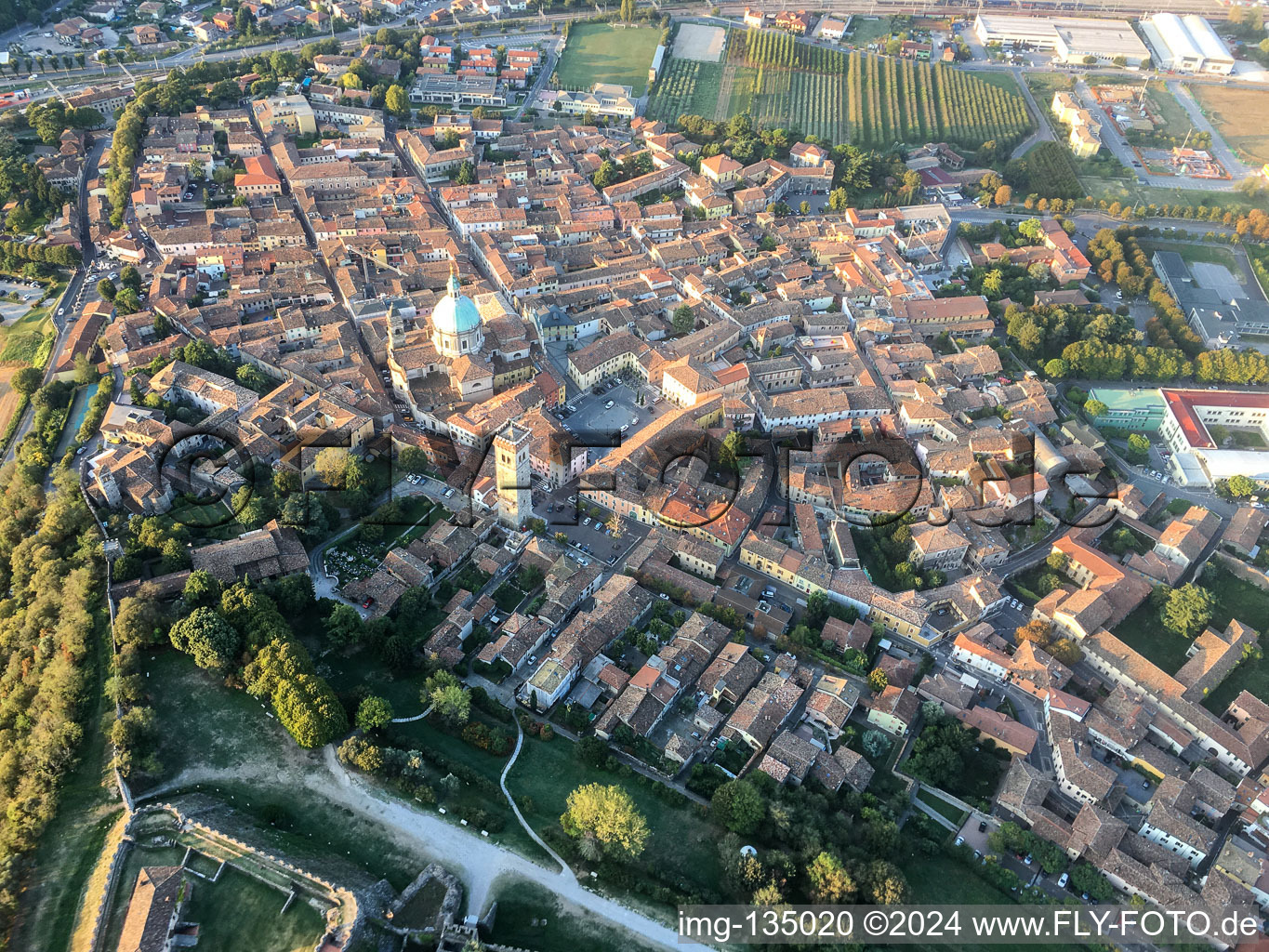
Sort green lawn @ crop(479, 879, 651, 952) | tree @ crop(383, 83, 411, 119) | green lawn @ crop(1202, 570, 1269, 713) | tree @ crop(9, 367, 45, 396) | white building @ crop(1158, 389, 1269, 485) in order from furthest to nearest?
1. tree @ crop(383, 83, 411, 119)
2. white building @ crop(1158, 389, 1269, 485)
3. tree @ crop(9, 367, 45, 396)
4. green lawn @ crop(1202, 570, 1269, 713)
5. green lawn @ crop(479, 879, 651, 952)

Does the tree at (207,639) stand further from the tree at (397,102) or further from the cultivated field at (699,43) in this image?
→ the cultivated field at (699,43)

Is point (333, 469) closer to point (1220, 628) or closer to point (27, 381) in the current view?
point (27, 381)

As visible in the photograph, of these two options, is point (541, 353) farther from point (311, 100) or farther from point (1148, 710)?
point (311, 100)

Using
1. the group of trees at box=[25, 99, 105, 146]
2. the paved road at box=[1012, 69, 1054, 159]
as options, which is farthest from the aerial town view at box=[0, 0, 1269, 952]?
the paved road at box=[1012, 69, 1054, 159]

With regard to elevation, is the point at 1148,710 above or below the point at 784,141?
below

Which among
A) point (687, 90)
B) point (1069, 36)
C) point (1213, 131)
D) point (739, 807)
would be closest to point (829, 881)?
point (739, 807)

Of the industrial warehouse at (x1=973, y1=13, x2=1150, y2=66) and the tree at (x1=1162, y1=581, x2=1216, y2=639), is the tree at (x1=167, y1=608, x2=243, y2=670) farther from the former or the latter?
the industrial warehouse at (x1=973, y1=13, x2=1150, y2=66)

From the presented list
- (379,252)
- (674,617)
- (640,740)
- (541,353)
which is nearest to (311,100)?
(379,252)
